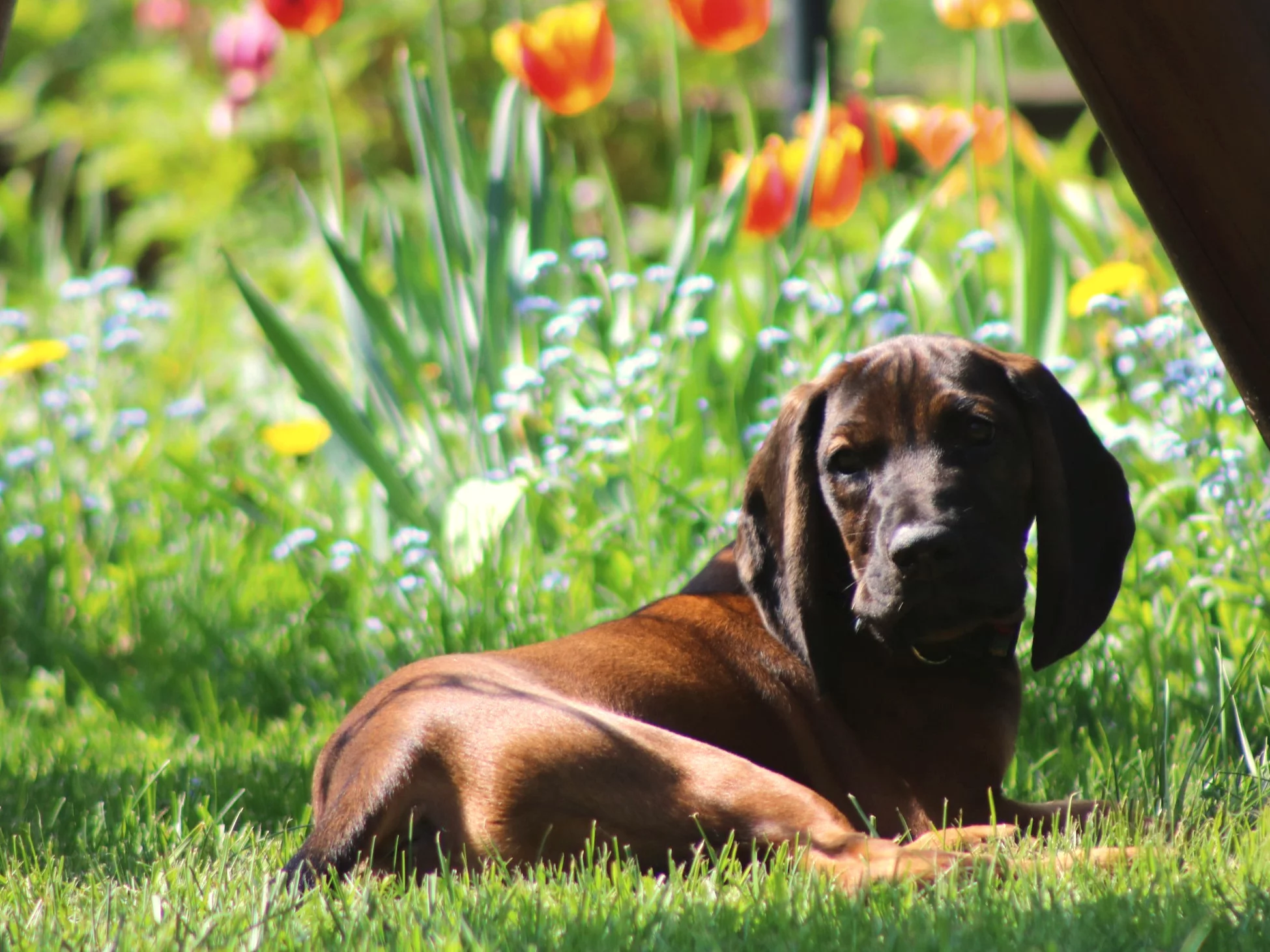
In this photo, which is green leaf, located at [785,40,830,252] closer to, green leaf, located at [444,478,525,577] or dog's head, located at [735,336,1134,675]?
green leaf, located at [444,478,525,577]

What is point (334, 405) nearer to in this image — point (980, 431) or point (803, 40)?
point (980, 431)

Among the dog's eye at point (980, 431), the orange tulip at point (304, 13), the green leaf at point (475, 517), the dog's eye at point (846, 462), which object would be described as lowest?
the green leaf at point (475, 517)

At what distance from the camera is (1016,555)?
2727 mm

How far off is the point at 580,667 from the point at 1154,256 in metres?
3.42

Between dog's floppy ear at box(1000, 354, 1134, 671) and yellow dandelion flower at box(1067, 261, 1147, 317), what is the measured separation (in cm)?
138

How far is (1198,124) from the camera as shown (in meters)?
2.34

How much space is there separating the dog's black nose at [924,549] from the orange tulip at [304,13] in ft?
9.19

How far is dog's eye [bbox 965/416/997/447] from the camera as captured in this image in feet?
9.15

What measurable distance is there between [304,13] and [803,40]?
2566 millimetres

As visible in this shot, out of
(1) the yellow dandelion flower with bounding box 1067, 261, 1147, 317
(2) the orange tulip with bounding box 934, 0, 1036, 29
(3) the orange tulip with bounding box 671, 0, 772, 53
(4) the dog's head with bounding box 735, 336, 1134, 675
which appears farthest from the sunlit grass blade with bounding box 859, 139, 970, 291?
(4) the dog's head with bounding box 735, 336, 1134, 675

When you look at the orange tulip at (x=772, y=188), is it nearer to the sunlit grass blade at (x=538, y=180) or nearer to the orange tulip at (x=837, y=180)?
the orange tulip at (x=837, y=180)

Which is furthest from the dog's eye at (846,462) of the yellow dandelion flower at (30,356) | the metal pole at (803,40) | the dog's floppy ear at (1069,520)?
the metal pole at (803,40)

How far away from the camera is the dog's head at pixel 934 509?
2.67m

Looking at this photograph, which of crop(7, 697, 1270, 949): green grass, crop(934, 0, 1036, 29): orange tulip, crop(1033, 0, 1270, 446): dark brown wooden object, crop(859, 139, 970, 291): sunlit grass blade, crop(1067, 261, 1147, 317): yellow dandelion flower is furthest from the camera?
crop(934, 0, 1036, 29): orange tulip
